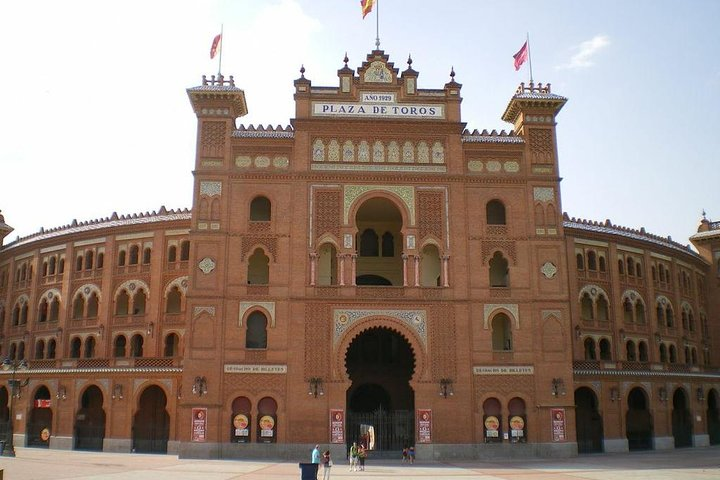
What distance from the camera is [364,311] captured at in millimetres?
40312

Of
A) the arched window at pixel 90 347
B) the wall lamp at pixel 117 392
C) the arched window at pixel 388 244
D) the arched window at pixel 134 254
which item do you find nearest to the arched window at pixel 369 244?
the arched window at pixel 388 244

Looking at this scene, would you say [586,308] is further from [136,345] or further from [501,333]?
[136,345]

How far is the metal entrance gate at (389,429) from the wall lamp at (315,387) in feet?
9.54

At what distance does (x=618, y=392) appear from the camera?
46969mm

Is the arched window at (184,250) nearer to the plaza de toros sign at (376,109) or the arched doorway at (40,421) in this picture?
the arched doorway at (40,421)

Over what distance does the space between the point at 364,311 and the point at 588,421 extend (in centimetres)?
1864

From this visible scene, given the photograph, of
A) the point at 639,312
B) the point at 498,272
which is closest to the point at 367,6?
the point at 498,272

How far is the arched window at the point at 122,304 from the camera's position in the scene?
52.5 meters

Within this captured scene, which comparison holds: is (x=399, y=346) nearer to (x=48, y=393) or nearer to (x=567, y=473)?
(x=567, y=473)

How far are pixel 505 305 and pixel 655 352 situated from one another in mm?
20354

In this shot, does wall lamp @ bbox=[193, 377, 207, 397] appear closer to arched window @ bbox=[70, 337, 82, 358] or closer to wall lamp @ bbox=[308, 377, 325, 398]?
wall lamp @ bbox=[308, 377, 325, 398]

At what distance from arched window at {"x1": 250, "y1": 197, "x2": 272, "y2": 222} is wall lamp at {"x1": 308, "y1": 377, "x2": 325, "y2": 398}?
1038 cm

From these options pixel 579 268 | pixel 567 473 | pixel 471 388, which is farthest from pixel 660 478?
pixel 579 268

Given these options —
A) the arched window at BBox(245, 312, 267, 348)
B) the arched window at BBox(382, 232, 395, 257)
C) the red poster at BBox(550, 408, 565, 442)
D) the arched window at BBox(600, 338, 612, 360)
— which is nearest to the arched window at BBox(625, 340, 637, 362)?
the arched window at BBox(600, 338, 612, 360)
